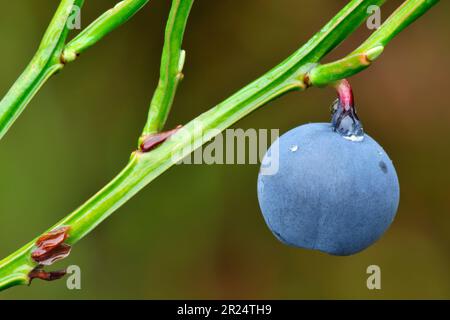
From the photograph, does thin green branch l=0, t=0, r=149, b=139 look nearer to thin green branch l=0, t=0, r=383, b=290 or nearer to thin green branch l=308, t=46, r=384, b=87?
thin green branch l=0, t=0, r=383, b=290

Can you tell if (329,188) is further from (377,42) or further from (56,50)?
(56,50)

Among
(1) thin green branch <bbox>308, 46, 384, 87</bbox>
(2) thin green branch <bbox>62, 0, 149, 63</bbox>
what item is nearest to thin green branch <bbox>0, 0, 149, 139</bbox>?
(2) thin green branch <bbox>62, 0, 149, 63</bbox>

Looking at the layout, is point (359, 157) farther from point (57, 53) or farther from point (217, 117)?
point (57, 53)

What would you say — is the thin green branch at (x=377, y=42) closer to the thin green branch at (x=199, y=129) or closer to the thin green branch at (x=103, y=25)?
the thin green branch at (x=199, y=129)

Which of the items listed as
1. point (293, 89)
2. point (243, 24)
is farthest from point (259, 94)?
point (243, 24)

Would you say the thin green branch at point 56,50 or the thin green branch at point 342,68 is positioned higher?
the thin green branch at point 56,50

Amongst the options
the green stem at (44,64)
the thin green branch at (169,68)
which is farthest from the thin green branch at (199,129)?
the green stem at (44,64)
